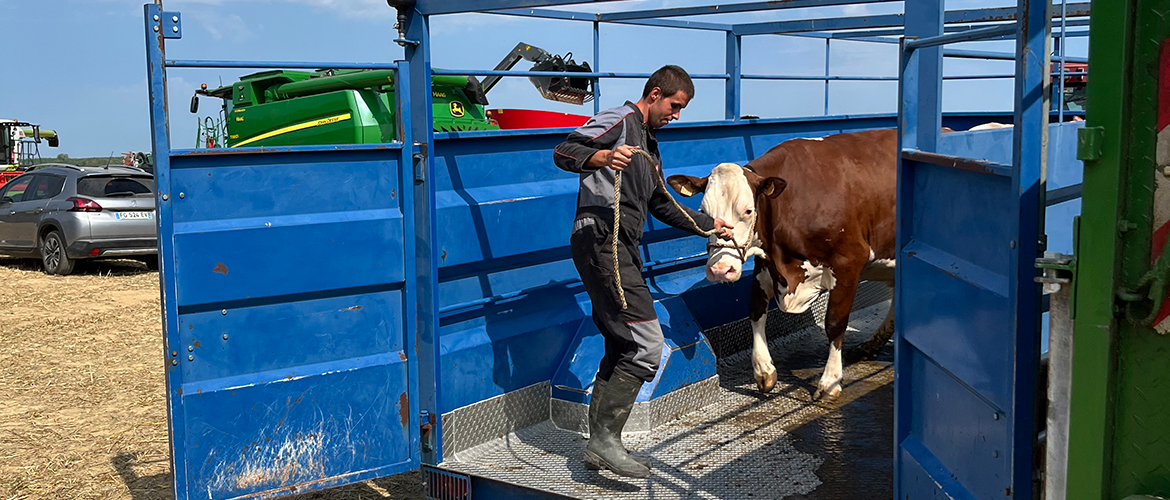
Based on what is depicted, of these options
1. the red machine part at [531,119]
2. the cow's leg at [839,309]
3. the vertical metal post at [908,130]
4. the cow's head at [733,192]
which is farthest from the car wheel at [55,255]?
the vertical metal post at [908,130]

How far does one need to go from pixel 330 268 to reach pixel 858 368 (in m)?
3.82

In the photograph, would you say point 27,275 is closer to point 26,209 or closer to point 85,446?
point 26,209

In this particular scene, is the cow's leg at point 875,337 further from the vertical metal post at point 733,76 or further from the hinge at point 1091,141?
the hinge at point 1091,141

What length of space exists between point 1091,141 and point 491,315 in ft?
10.5

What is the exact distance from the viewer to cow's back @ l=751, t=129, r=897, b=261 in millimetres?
6137

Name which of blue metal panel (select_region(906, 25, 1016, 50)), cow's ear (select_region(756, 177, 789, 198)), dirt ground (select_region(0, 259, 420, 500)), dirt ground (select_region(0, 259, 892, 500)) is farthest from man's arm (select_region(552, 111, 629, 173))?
dirt ground (select_region(0, 259, 420, 500))

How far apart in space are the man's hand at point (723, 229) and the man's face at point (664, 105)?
80 centimetres

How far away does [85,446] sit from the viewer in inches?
268

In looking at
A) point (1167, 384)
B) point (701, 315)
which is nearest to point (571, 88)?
point (701, 315)

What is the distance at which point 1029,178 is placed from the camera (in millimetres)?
2652

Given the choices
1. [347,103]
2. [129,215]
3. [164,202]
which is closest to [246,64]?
[164,202]

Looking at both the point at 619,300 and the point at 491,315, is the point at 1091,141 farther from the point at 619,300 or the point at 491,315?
the point at 491,315

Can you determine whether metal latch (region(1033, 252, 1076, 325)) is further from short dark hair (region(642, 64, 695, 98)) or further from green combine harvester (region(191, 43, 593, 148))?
green combine harvester (region(191, 43, 593, 148))

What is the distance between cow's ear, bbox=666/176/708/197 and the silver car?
10963mm
